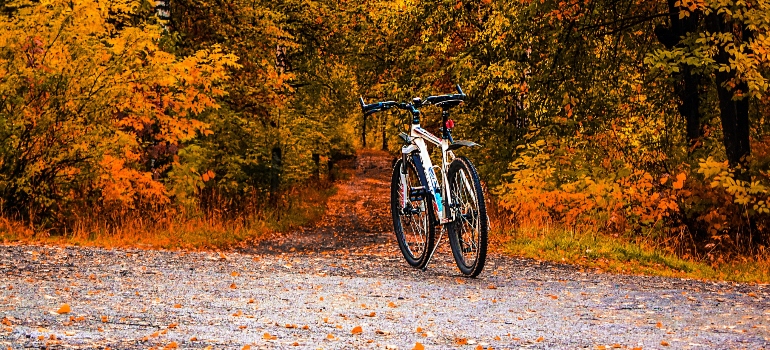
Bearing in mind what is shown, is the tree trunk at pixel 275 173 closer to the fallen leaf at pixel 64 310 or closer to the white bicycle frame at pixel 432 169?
the white bicycle frame at pixel 432 169

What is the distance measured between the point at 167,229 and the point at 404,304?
7.66 meters

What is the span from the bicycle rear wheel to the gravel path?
23 cm

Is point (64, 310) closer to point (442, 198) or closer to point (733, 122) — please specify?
point (442, 198)

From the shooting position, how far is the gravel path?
17.1ft

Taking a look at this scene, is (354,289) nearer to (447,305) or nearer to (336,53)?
(447,305)

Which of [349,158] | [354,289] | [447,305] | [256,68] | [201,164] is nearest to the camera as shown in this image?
[447,305]

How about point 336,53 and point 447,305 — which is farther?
point 336,53

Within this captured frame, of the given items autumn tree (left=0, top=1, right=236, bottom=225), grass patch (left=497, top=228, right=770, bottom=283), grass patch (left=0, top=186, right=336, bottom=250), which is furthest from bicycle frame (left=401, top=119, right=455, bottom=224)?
autumn tree (left=0, top=1, right=236, bottom=225)

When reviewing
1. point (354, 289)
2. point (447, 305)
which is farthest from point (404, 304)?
point (354, 289)

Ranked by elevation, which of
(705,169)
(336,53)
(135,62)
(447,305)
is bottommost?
(447,305)

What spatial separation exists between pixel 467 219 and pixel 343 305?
184 cm

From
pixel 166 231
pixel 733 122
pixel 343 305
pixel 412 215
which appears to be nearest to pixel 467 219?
pixel 412 215

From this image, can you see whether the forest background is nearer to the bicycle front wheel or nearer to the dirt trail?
the dirt trail

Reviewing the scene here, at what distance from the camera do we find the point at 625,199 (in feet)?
42.5
